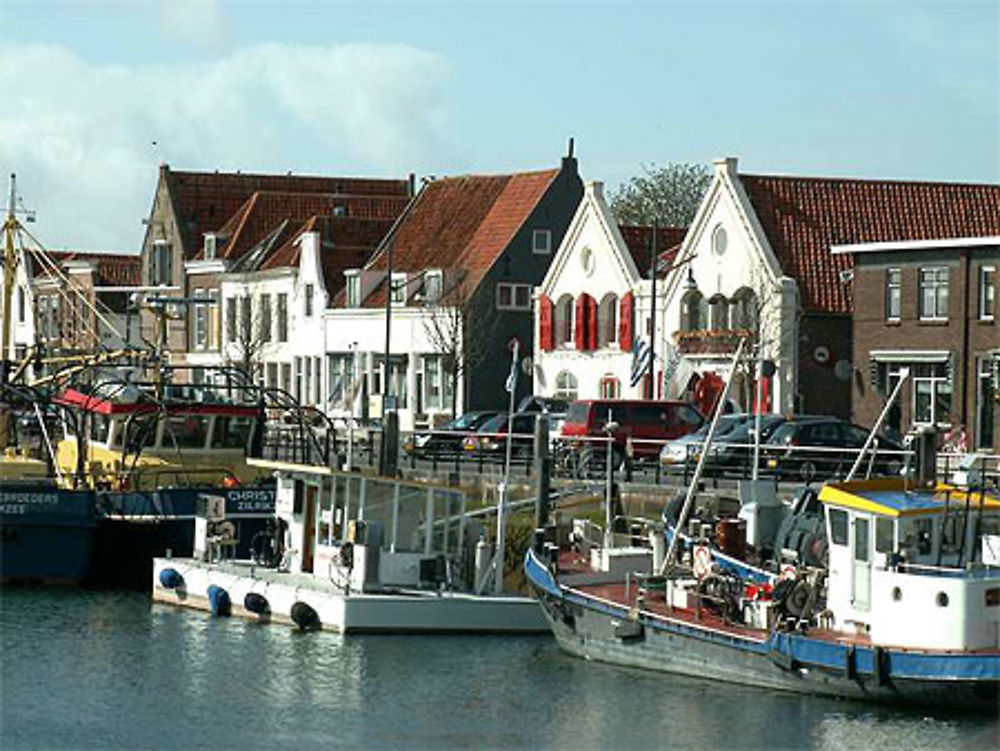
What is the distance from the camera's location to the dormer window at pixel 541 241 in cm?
8131

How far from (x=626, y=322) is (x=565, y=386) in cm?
394

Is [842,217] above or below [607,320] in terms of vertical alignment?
above

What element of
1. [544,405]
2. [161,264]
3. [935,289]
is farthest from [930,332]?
[161,264]

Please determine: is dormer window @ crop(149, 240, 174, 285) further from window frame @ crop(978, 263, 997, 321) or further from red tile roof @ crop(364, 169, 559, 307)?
window frame @ crop(978, 263, 997, 321)

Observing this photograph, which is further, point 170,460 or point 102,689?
point 170,460

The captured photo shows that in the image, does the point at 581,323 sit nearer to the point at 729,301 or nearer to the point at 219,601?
the point at 729,301

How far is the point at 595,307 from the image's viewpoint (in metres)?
76.3

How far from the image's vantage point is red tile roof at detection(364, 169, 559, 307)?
81.4 meters

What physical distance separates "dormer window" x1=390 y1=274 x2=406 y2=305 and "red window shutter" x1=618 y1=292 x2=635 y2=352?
32.2ft

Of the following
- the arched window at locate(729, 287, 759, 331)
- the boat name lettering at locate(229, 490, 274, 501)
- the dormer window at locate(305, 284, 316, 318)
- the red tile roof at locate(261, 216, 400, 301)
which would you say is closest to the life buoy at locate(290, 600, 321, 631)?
the boat name lettering at locate(229, 490, 274, 501)

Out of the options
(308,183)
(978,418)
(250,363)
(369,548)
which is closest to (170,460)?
(369,548)

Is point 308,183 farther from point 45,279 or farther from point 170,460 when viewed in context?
point 170,460

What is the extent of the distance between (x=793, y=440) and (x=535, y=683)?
1750cm

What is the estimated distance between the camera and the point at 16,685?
1407 inches
